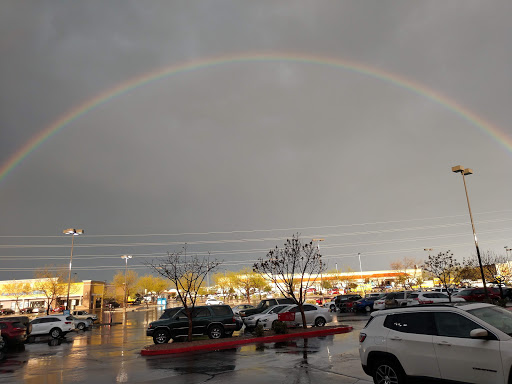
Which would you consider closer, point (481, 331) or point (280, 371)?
point (481, 331)

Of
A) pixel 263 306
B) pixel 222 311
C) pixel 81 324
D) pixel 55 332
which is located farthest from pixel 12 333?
pixel 263 306

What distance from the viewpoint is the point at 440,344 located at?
6.89m

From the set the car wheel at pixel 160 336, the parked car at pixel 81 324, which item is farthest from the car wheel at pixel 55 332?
the car wheel at pixel 160 336

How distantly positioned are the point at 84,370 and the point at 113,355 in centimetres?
386

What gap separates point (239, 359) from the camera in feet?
45.2

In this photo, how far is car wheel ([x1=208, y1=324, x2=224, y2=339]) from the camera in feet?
66.7

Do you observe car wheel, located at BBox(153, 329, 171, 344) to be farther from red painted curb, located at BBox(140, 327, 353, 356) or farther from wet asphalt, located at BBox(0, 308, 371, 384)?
red painted curb, located at BBox(140, 327, 353, 356)

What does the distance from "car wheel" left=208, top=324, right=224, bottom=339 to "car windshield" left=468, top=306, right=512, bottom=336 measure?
15.4 m

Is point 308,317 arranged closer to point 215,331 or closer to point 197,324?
point 215,331

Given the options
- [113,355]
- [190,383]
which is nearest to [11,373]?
Answer: [113,355]

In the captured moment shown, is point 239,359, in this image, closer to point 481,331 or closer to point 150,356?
point 150,356

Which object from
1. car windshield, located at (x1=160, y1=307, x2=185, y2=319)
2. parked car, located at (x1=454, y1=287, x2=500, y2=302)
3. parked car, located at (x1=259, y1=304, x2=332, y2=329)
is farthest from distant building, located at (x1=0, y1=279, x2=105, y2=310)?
parked car, located at (x1=454, y1=287, x2=500, y2=302)

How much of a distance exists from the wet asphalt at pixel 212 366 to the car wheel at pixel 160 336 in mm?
1696

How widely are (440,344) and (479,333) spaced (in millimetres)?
841
